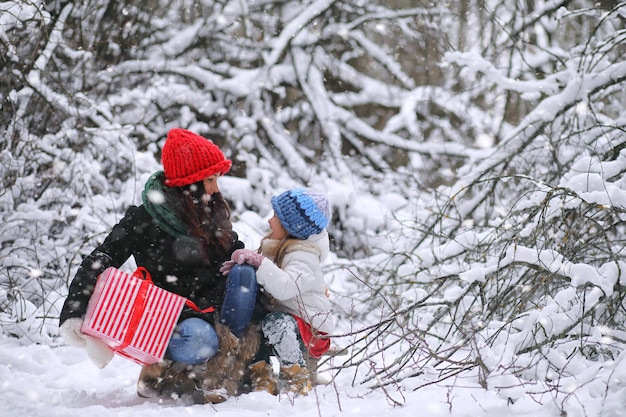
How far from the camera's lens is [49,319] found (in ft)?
Result: 12.8

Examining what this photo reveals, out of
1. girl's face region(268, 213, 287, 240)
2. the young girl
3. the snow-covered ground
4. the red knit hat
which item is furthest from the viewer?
girl's face region(268, 213, 287, 240)

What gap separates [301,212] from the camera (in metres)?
2.87

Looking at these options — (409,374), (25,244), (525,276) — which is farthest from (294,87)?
(409,374)

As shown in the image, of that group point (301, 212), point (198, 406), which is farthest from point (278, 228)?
point (198, 406)

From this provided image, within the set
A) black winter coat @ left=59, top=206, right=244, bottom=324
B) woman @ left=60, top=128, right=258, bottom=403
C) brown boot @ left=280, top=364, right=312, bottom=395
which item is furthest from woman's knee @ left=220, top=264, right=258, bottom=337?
brown boot @ left=280, top=364, right=312, bottom=395

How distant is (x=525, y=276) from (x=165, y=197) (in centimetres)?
185

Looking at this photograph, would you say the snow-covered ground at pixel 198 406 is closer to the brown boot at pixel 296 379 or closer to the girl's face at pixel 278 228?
the brown boot at pixel 296 379

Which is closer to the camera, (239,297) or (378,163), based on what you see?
(239,297)

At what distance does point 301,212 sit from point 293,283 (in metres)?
0.33

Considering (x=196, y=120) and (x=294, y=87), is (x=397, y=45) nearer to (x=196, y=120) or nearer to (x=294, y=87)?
(x=294, y=87)

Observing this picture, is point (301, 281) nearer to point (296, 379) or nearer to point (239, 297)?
point (239, 297)

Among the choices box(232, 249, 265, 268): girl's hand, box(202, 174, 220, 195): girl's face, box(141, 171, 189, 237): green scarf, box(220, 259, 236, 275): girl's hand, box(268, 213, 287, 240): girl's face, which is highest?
box(202, 174, 220, 195): girl's face

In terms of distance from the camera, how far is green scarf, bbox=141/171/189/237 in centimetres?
281

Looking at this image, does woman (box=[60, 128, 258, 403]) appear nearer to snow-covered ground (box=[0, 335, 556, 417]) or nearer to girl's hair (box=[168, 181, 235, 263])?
girl's hair (box=[168, 181, 235, 263])
